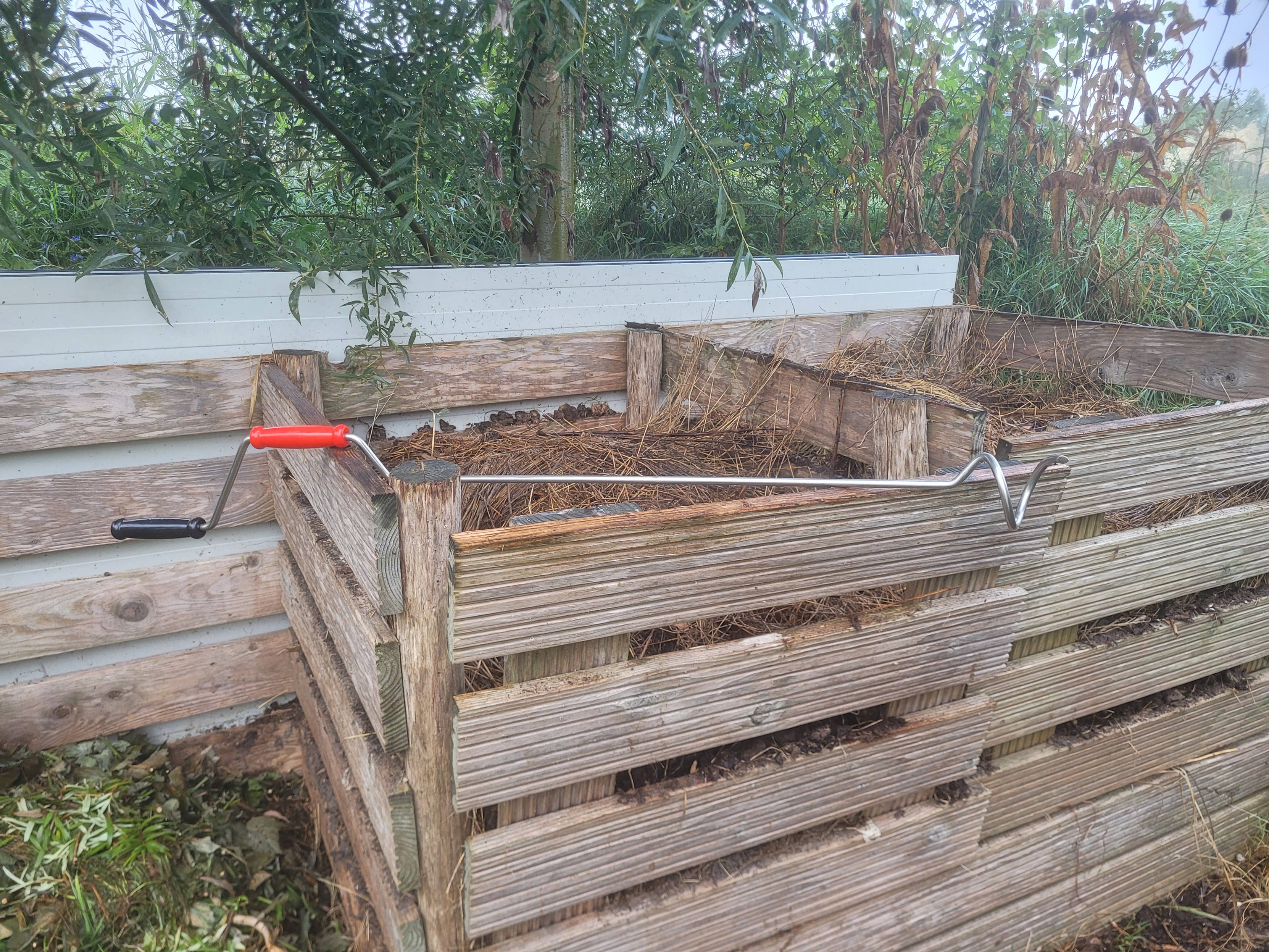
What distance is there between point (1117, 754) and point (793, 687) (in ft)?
3.55

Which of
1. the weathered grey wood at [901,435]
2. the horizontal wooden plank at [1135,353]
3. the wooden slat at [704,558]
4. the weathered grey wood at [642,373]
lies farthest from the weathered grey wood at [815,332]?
the wooden slat at [704,558]

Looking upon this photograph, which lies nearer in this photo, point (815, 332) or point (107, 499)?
point (107, 499)

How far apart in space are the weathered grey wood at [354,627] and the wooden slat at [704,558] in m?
0.18

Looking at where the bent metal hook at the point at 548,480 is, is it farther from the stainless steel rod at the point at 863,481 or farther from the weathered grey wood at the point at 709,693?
the weathered grey wood at the point at 709,693

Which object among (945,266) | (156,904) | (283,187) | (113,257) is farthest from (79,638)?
(945,266)

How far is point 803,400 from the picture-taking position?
204 cm

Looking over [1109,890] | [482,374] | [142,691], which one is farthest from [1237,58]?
[142,691]

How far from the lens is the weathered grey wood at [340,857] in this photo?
65.1 inches

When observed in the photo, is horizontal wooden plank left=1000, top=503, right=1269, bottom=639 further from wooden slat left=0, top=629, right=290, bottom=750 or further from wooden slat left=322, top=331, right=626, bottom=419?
wooden slat left=0, top=629, right=290, bottom=750

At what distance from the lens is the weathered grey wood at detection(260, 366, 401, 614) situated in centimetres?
105

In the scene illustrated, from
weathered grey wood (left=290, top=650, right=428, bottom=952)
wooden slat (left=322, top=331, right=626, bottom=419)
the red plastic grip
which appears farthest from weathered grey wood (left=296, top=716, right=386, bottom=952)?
the red plastic grip

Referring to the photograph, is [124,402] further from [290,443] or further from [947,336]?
[947,336]

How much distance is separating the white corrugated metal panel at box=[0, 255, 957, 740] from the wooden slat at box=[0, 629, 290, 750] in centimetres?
3

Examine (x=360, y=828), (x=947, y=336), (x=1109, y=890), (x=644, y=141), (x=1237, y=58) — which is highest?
(x=1237, y=58)
